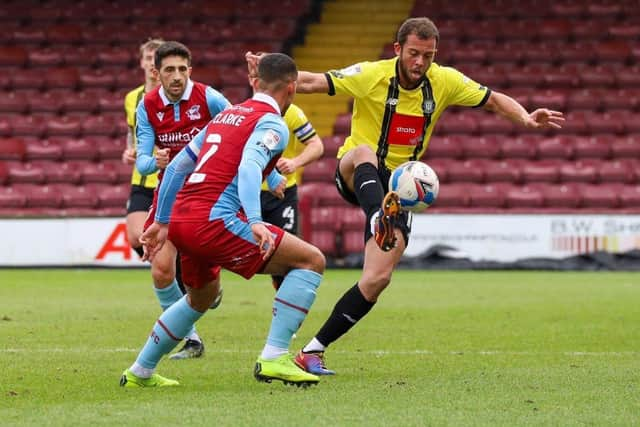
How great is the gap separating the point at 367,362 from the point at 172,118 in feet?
7.00

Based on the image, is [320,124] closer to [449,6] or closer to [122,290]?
[449,6]

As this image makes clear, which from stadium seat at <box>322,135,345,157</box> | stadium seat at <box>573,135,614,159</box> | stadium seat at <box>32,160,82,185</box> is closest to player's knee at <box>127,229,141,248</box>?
stadium seat at <box>322,135,345,157</box>

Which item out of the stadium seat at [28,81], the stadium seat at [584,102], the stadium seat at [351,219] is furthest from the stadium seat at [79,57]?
the stadium seat at [584,102]

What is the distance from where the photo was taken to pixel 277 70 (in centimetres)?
662

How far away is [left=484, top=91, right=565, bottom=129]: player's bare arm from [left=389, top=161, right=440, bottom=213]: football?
1.01m

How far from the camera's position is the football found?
Answer: 7.38 meters

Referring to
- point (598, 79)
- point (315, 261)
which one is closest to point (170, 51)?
point (315, 261)

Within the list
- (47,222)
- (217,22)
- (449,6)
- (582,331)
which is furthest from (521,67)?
(582,331)

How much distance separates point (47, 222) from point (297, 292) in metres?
13.4

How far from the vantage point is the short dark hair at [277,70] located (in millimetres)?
6621

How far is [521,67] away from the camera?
81.5ft

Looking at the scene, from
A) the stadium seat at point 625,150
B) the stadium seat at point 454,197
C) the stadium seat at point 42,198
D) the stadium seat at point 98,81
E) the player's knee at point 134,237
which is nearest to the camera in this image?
the player's knee at point 134,237

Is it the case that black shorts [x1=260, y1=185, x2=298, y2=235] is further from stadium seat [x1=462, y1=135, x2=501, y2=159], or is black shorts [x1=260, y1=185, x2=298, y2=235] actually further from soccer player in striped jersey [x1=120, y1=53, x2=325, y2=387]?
stadium seat [x1=462, y1=135, x2=501, y2=159]

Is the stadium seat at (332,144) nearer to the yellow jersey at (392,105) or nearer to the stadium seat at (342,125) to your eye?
the stadium seat at (342,125)
